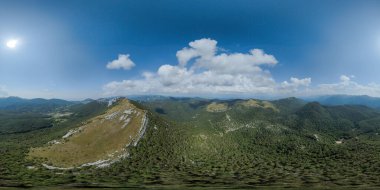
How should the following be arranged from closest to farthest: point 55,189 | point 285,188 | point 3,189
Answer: point 3,189
point 55,189
point 285,188

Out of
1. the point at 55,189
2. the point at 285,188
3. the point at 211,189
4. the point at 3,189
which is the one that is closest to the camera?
the point at 3,189

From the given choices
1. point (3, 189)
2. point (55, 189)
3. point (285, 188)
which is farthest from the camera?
point (285, 188)

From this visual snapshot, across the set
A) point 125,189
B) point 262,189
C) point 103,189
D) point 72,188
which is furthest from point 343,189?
point 72,188

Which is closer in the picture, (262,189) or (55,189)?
(55,189)

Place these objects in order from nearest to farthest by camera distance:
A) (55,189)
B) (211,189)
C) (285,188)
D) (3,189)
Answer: (3,189) → (55,189) → (211,189) → (285,188)

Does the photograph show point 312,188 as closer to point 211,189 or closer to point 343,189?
point 343,189

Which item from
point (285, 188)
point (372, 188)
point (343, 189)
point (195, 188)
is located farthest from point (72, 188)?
point (372, 188)

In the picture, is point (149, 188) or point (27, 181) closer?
point (149, 188)

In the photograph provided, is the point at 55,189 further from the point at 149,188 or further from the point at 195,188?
the point at 195,188
